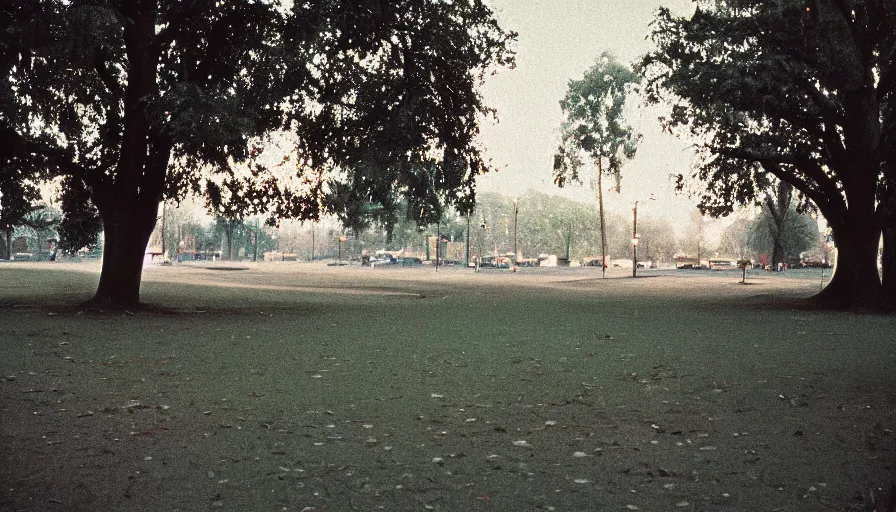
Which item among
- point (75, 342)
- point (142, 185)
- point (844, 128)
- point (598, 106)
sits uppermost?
point (598, 106)

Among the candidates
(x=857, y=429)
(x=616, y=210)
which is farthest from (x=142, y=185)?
(x=616, y=210)

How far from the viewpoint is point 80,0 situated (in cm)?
1698

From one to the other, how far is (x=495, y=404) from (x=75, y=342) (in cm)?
912

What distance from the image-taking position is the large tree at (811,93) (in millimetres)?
23594

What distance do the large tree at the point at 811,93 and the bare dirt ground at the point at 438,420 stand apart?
1086 centimetres

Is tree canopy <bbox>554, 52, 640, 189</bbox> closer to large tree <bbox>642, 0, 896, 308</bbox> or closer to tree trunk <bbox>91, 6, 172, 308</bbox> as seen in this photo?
large tree <bbox>642, 0, 896, 308</bbox>

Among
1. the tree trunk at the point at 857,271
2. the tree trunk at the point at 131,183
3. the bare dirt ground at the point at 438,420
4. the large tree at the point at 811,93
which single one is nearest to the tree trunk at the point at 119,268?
the tree trunk at the point at 131,183

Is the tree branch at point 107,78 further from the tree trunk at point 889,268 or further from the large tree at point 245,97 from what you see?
the tree trunk at point 889,268

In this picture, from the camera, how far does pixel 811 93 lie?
2506 centimetres

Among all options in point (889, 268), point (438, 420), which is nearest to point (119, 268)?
point (438, 420)

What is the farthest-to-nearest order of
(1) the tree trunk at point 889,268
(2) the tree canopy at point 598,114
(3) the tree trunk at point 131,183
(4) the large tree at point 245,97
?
(2) the tree canopy at point 598,114 < (1) the tree trunk at point 889,268 < (3) the tree trunk at point 131,183 < (4) the large tree at point 245,97

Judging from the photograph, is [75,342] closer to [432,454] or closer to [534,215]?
[432,454]

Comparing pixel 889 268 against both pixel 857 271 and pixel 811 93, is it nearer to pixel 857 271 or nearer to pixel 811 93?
pixel 857 271

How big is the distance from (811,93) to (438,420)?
22.5 metres
